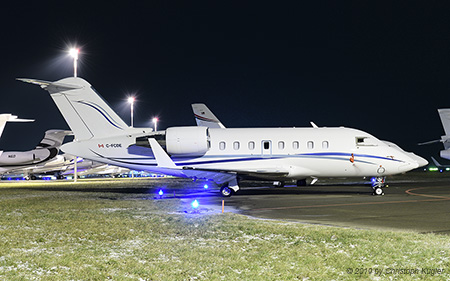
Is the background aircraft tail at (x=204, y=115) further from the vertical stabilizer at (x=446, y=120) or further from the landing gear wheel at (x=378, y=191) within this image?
the vertical stabilizer at (x=446, y=120)

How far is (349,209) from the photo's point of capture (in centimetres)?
1659

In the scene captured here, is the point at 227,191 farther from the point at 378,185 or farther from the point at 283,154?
the point at 378,185

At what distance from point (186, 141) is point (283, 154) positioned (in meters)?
5.23

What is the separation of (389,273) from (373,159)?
1785 centimetres

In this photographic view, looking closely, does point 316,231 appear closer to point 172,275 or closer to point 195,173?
point 172,275

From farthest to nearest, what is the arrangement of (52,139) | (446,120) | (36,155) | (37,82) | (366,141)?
(52,139), (36,155), (446,120), (366,141), (37,82)

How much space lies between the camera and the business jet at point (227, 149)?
78.0 feet

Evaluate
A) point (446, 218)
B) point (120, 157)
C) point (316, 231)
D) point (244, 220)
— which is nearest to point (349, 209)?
point (446, 218)

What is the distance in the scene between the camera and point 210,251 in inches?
342

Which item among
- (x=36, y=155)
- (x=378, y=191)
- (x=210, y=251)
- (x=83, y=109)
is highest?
(x=83, y=109)

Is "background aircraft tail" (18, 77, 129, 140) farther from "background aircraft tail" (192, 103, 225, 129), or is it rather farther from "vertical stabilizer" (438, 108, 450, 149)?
"vertical stabilizer" (438, 108, 450, 149)

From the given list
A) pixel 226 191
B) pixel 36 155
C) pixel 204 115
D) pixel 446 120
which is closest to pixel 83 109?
pixel 226 191

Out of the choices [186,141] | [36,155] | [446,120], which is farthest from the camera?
[36,155]

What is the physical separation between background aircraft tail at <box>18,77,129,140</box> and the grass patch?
11.7m
